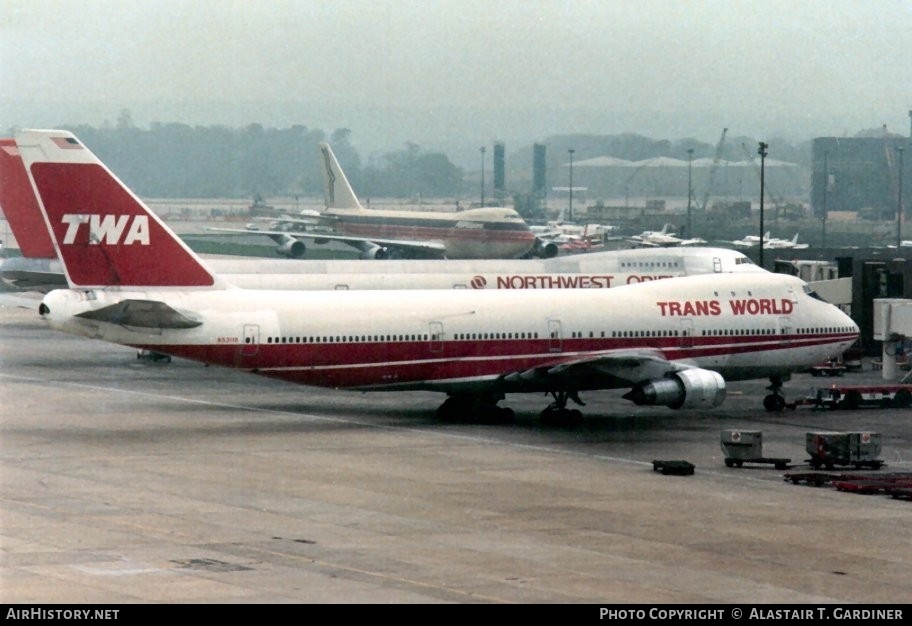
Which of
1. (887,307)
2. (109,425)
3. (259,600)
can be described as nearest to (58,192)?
(109,425)

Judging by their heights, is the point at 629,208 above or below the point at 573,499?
above

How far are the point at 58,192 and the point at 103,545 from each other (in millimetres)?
20363

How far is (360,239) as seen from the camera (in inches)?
5364

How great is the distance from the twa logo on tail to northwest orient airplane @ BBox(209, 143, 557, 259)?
74.5 metres

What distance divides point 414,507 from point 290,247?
92.2 meters

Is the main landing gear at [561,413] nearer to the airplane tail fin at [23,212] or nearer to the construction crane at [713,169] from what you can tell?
the airplane tail fin at [23,212]

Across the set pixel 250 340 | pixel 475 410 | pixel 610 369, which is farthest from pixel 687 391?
pixel 250 340

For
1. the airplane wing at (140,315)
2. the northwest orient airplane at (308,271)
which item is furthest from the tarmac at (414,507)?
the northwest orient airplane at (308,271)

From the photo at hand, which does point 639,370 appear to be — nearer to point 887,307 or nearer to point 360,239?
point 887,307

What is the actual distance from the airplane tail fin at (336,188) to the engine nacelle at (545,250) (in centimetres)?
1544

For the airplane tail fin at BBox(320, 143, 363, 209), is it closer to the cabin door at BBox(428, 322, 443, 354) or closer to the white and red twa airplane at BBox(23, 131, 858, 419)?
the white and red twa airplane at BBox(23, 131, 858, 419)

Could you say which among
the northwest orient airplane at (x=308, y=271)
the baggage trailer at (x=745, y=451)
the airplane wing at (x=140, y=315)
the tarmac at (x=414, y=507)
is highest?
the northwest orient airplane at (x=308, y=271)

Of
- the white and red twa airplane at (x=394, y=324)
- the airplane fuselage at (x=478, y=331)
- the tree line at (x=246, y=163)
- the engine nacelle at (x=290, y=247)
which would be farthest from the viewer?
the engine nacelle at (x=290, y=247)

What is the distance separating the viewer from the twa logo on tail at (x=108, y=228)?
5072 centimetres
